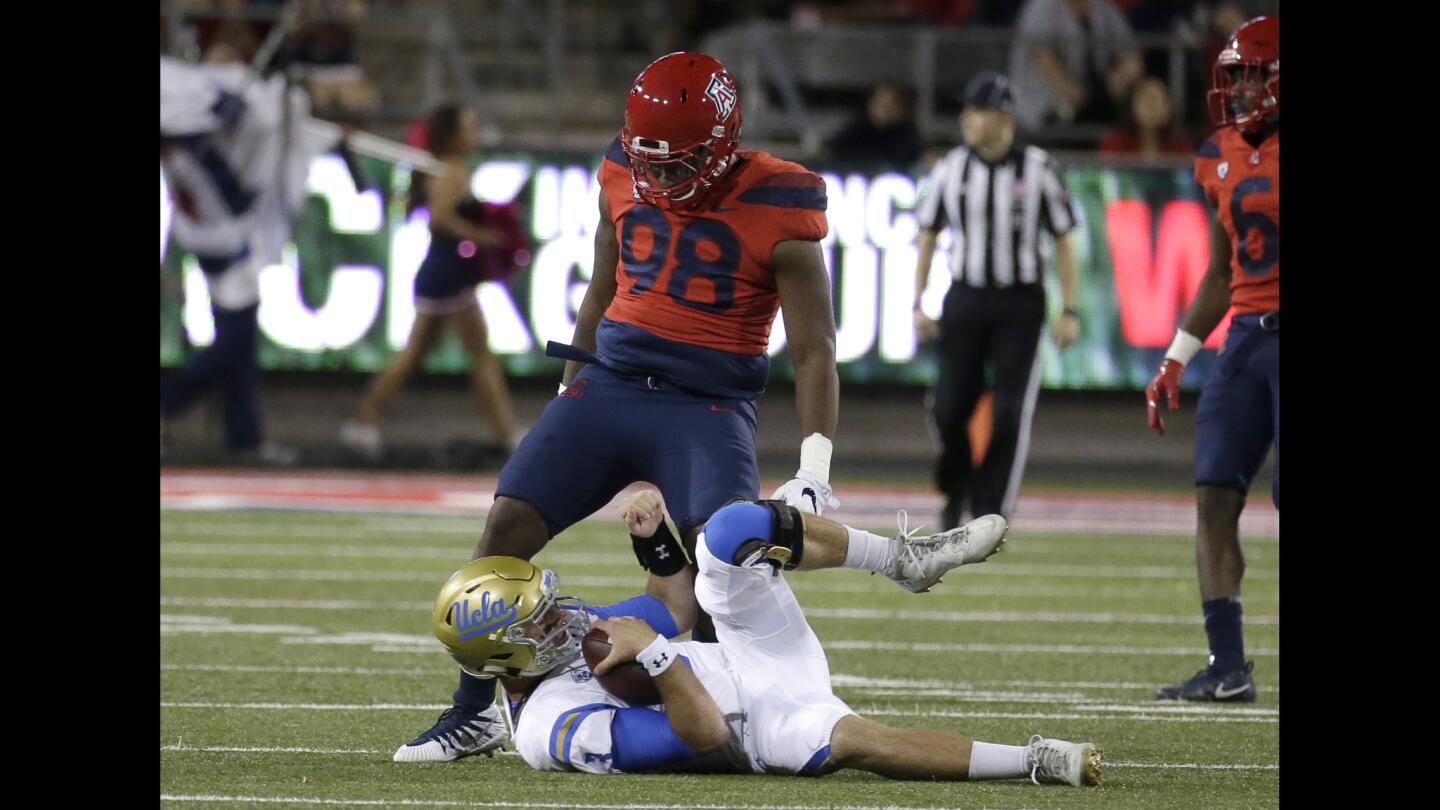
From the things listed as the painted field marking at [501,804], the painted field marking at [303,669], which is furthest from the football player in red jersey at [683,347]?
the painted field marking at [303,669]

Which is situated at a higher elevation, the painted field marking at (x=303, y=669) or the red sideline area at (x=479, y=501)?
the red sideline area at (x=479, y=501)

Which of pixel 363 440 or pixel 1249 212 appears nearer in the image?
pixel 1249 212

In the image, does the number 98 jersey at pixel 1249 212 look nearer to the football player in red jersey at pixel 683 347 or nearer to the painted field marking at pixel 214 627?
the football player in red jersey at pixel 683 347

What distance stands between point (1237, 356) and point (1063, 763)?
1955mm

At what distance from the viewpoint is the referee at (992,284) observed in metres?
9.73

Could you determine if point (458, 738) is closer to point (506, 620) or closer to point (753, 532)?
point (506, 620)

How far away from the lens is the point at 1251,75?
20.6 ft

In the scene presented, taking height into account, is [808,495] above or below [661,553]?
above

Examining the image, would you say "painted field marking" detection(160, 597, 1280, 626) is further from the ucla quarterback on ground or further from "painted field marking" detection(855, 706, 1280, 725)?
the ucla quarterback on ground

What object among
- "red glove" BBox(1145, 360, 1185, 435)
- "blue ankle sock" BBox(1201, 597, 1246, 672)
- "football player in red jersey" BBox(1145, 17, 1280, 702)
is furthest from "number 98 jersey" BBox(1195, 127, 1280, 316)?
"blue ankle sock" BBox(1201, 597, 1246, 672)

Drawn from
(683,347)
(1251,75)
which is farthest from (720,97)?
Answer: (1251,75)

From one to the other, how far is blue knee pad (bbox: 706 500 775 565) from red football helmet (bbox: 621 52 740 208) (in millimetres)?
860

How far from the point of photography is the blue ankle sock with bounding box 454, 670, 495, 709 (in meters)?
5.21
